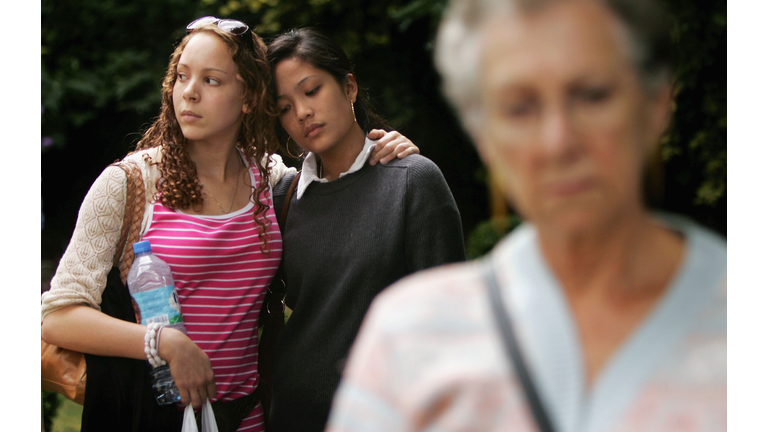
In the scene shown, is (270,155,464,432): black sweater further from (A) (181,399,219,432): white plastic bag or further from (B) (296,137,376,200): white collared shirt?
(A) (181,399,219,432): white plastic bag

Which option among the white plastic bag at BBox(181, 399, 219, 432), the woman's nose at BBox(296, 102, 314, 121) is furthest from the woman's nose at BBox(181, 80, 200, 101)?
the white plastic bag at BBox(181, 399, 219, 432)

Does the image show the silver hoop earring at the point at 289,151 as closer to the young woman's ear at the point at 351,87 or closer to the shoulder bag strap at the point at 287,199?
the shoulder bag strap at the point at 287,199

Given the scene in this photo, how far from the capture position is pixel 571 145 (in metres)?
0.65

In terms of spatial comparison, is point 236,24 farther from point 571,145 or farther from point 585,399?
point 585,399

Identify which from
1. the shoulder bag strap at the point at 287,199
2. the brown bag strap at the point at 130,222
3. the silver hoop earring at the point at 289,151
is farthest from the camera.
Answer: the silver hoop earring at the point at 289,151

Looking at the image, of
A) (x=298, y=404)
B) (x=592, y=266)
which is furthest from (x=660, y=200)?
(x=298, y=404)

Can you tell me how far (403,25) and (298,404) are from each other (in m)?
1.24

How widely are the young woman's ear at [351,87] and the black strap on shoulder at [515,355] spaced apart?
0.94 m

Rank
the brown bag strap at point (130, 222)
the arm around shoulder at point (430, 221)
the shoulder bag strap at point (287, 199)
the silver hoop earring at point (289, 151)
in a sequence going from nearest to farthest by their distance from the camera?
the arm around shoulder at point (430, 221)
the brown bag strap at point (130, 222)
the shoulder bag strap at point (287, 199)
the silver hoop earring at point (289, 151)

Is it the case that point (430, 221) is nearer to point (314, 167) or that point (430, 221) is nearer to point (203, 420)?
point (314, 167)

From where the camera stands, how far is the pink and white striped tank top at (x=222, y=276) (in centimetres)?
147

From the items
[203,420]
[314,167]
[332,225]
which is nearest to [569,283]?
[332,225]

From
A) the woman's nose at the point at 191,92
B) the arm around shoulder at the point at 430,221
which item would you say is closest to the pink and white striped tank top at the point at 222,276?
the woman's nose at the point at 191,92

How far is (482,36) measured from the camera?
68 cm
